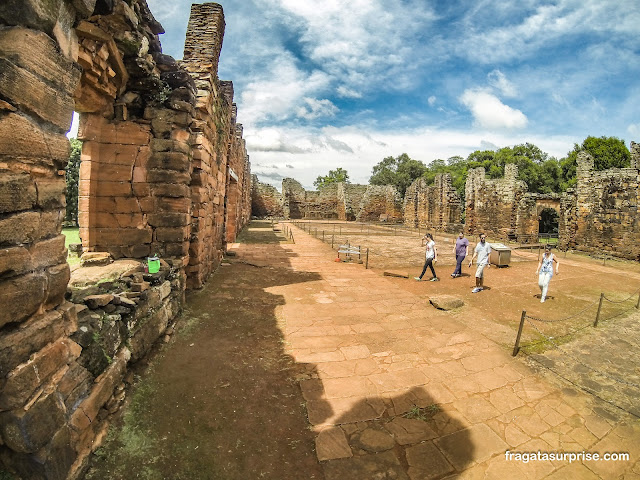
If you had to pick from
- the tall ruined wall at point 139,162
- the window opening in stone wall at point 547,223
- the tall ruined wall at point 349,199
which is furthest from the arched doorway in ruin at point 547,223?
the tall ruined wall at point 139,162

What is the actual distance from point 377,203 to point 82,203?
35.1 metres

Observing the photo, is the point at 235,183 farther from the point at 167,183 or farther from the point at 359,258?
the point at 167,183

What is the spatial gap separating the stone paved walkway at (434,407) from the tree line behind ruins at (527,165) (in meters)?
31.0

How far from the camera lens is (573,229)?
59.0ft

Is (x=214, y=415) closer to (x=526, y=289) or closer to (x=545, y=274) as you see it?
(x=545, y=274)

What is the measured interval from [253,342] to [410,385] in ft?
7.24

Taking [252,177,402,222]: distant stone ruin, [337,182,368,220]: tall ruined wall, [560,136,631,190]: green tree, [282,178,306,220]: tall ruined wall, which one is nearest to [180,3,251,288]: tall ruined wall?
[252,177,402,222]: distant stone ruin

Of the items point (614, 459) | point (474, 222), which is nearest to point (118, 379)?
point (614, 459)

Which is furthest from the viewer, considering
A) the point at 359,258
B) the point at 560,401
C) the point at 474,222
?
the point at 474,222

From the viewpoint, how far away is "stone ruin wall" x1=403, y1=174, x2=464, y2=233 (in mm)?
27281

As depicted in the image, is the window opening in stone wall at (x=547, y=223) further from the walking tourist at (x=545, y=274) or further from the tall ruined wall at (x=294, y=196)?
the walking tourist at (x=545, y=274)

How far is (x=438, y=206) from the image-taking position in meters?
28.1

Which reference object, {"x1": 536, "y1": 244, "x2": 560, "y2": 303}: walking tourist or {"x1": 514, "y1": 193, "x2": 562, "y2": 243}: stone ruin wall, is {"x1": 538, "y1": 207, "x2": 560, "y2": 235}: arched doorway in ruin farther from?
{"x1": 536, "y1": 244, "x2": 560, "y2": 303}: walking tourist

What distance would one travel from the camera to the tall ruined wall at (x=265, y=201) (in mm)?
37312
